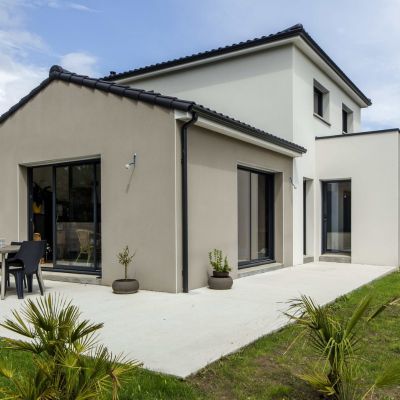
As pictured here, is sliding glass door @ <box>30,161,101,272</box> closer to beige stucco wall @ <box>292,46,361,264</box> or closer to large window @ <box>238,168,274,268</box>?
large window @ <box>238,168,274,268</box>

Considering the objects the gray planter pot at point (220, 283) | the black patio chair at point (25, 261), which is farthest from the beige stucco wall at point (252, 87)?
the black patio chair at point (25, 261)

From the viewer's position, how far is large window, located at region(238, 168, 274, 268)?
10.7m

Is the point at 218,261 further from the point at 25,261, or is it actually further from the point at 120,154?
the point at 25,261

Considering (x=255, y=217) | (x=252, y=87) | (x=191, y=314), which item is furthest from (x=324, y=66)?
(x=191, y=314)

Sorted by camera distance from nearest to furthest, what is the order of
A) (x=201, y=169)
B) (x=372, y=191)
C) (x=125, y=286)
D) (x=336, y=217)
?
1. (x=125, y=286)
2. (x=201, y=169)
3. (x=372, y=191)
4. (x=336, y=217)

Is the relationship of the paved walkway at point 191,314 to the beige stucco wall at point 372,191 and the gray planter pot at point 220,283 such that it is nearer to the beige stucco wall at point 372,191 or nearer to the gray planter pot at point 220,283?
the gray planter pot at point 220,283

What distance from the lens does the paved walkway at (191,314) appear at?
15.0 ft

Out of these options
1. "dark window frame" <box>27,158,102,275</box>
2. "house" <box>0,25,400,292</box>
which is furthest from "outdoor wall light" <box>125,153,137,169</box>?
"dark window frame" <box>27,158,102,275</box>

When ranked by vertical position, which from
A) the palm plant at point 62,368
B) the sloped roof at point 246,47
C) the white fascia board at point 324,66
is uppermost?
the sloped roof at point 246,47

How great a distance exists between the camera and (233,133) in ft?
30.2

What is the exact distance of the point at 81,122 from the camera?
30.6 ft

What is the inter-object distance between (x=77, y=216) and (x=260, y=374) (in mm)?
6935

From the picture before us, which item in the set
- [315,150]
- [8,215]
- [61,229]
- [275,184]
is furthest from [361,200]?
[8,215]

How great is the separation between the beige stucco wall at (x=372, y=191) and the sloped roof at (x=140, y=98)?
3237 millimetres
